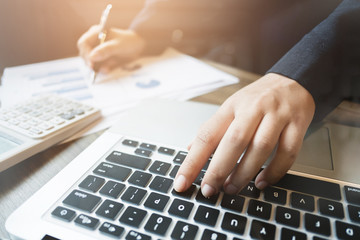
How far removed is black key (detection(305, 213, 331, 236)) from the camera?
215mm

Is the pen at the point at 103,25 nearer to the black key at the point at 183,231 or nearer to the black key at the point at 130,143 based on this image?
the black key at the point at 130,143

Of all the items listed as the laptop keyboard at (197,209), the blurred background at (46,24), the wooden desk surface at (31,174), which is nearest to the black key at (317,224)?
the laptop keyboard at (197,209)

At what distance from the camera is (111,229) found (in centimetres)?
22

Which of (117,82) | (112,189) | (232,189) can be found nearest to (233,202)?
(232,189)

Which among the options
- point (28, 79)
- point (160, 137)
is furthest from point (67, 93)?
point (160, 137)

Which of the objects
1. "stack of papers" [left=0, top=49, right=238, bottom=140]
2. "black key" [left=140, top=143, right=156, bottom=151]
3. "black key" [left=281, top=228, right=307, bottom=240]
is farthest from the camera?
"stack of papers" [left=0, top=49, right=238, bottom=140]

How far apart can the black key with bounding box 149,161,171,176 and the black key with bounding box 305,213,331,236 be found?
137mm

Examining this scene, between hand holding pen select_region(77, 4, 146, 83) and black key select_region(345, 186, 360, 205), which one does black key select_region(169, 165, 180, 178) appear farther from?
hand holding pen select_region(77, 4, 146, 83)

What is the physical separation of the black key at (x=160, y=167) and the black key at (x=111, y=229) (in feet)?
0.24

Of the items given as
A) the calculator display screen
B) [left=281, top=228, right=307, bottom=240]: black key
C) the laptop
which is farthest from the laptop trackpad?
the calculator display screen

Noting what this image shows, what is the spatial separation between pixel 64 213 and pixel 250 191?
0.17 metres

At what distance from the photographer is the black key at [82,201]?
0.24 m

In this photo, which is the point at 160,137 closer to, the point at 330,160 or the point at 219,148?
the point at 219,148

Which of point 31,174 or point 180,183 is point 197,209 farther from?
point 31,174
